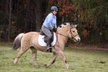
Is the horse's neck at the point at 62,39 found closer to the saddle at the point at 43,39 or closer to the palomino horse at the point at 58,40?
the palomino horse at the point at 58,40

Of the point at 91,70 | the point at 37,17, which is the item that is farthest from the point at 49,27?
the point at 37,17

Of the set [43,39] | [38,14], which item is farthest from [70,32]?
[38,14]

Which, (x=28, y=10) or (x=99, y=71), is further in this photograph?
(x=28, y=10)

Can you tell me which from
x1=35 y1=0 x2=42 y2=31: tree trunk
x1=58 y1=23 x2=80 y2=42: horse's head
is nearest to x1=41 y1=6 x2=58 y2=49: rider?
x1=58 y1=23 x2=80 y2=42: horse's head

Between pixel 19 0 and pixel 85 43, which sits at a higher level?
pixel 19 0

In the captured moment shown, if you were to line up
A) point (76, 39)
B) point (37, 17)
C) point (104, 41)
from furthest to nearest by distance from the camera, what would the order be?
point (37, 17) < point (104, 41) < point (76, 39)

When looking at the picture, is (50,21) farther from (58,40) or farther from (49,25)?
(58,40)

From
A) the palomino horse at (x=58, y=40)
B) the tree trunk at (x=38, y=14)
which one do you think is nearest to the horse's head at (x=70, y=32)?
the palomino horse at (x=58, y=40)

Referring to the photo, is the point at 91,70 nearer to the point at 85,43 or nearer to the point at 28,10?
the point at 85,43

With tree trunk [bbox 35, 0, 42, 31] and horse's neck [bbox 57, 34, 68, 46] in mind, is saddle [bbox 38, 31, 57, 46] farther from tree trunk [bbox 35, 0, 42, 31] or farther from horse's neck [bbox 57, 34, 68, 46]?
tree trunk [bbox 35, 0, 42, 31]

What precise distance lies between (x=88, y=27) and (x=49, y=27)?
21.1 metres

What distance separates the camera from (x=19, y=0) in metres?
41.0

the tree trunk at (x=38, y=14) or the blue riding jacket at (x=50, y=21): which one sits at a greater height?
the blue riding jacket at (x=50, y=21)

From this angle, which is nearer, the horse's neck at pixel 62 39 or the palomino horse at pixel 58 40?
the palomino horse at pixel 58 40
